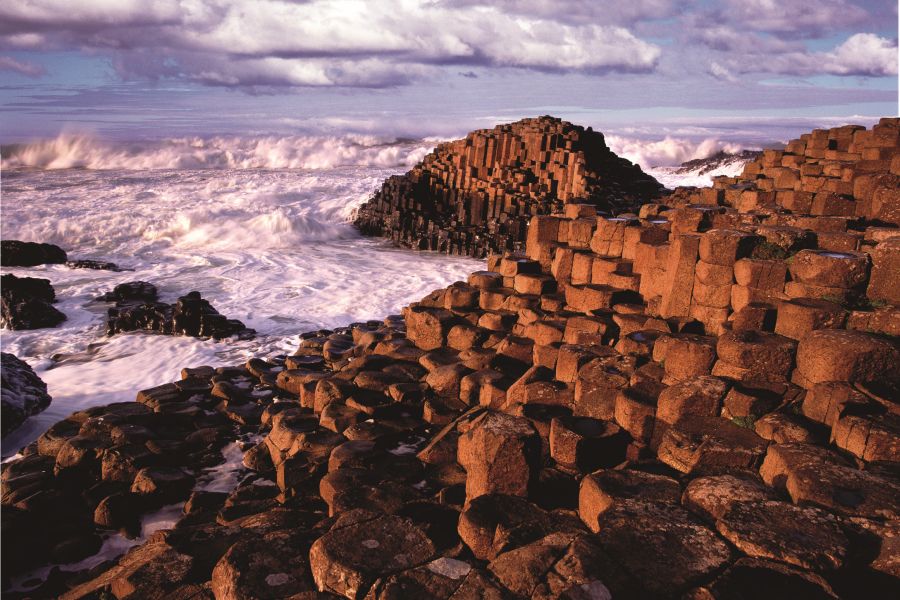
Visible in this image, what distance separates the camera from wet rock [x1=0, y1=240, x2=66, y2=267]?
839 inches

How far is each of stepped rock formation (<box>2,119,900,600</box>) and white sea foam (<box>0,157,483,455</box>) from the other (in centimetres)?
274

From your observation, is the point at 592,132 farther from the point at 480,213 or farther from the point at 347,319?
the point at 347,319

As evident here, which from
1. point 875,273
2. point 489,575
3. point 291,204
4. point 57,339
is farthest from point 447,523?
point 291,204

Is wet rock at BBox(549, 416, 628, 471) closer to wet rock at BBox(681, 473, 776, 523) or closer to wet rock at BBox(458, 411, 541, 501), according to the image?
wet rock at BBox(458, 411, 541, 501)

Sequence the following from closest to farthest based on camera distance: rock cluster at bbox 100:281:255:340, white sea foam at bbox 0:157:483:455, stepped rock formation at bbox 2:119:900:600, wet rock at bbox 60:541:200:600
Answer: stepped rock formation at bbox 2:119:900:600 < wet rock at bbox 60:541:200:600 < white sea foam at bbox 0:157:483:455 < rock cluster at bbox 100:281:255:340

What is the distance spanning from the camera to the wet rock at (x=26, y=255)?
→ 21.3 metres

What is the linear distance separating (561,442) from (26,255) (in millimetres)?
22151

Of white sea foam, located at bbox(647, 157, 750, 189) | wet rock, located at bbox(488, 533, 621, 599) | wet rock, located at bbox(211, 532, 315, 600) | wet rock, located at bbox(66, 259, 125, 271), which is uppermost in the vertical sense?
white sea foam, located at bbox(647, 157, 750, 189)

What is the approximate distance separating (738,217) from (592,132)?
21.2 m

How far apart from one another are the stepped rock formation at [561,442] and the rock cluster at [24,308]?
22.8 ft

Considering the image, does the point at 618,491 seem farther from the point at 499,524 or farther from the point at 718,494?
the point at 499,524

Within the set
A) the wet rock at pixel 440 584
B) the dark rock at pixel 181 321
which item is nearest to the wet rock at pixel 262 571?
the wet rock at pixel 440 584

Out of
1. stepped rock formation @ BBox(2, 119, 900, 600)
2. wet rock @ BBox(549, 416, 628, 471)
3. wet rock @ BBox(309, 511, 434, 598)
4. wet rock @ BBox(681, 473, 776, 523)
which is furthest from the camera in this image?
wet rock @ BBox(549, 416, 628, 471)

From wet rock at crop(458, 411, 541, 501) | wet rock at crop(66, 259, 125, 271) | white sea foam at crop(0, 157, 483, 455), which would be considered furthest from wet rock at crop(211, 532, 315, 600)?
wet rock at crop(66, 259, 125, 271)
